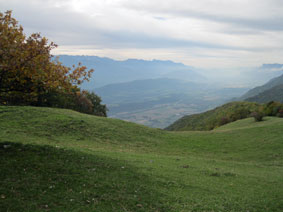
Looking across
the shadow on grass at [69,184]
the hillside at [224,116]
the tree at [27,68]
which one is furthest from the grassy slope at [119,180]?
the hillside at [224,116]

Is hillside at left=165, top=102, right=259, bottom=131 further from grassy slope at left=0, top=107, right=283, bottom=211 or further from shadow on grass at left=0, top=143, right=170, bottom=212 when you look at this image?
shadow on grass at left=0, top=143, right=170, bottom=212

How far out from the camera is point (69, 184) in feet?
35.1

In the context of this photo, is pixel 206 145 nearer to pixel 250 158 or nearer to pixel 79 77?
pixel 250 158

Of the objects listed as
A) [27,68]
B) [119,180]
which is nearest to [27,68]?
[27,68]

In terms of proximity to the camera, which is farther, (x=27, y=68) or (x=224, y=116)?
(x=224, y=116)

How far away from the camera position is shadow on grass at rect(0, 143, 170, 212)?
9.10 meters

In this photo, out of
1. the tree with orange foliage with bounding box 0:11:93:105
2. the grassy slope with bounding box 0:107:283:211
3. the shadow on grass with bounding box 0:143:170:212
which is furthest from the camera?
the tree with orange foliage with bounding box 0:11:93:105

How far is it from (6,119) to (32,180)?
1679cm

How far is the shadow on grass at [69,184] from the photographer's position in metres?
9.10

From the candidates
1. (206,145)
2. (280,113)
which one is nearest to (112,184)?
(206,145)

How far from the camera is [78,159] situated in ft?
46.7

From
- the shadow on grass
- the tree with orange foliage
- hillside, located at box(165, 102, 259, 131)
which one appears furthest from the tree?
hillside, located at box(165, 102, 259, 131)

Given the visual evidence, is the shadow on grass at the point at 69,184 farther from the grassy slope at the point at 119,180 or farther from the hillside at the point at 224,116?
the hillside at the point at 224,116

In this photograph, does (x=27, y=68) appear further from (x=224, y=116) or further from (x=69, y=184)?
(x=224, y=116)
